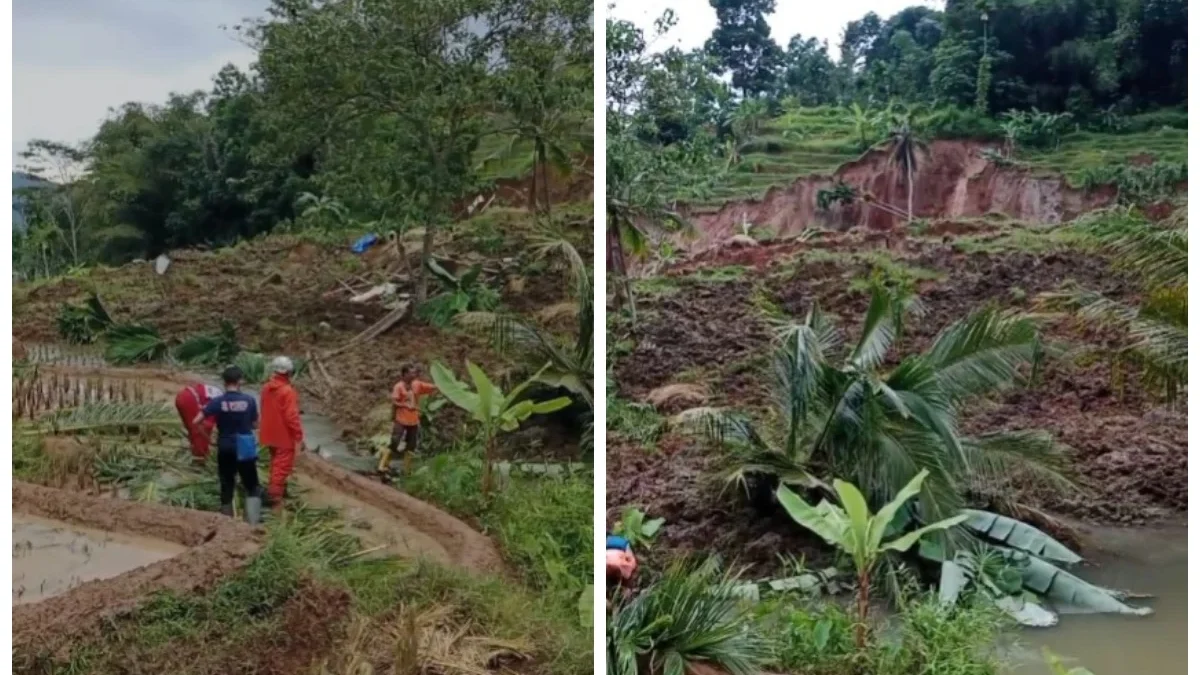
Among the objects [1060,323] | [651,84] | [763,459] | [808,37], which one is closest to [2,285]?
[651,84]

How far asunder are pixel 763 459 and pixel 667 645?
2.14ft

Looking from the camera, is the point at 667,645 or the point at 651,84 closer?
the point at 667,645

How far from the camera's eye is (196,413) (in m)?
3.45

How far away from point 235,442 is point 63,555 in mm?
555

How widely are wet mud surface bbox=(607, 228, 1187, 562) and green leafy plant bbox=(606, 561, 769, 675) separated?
0.19m

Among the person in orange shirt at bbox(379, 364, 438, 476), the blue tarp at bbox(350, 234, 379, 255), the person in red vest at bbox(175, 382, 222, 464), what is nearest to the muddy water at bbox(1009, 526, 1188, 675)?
the person in orange shirt at bbox(379, 364, 438, 476)

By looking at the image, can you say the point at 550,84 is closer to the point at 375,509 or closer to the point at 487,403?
the point at 487,403

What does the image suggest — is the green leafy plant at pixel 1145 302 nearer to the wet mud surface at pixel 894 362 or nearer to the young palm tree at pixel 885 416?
the wet mud surface at pixel 894 362

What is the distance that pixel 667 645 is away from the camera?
3482mm

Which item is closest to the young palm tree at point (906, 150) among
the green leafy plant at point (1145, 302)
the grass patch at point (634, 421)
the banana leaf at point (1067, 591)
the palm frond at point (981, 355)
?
the palm frond at point (981, 355)

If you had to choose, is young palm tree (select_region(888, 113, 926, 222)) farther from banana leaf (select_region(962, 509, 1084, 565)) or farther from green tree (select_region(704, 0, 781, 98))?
banana leaf (select_region(962, 509, 1084, 565))

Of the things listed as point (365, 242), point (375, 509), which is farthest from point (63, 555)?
A: point (365, 242)

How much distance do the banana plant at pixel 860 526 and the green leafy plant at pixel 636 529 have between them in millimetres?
431

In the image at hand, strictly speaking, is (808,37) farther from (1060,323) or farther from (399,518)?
(399,518)
